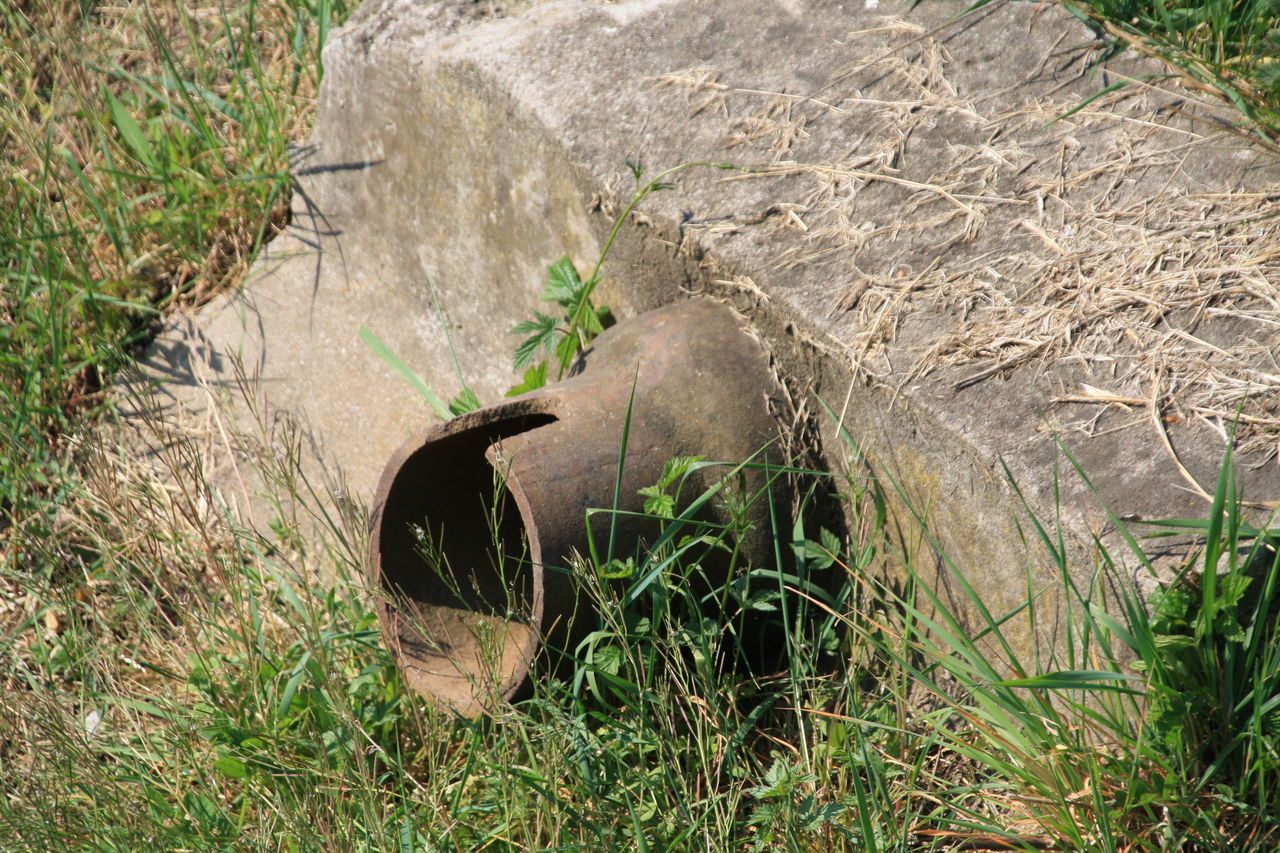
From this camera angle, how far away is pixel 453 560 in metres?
2.72

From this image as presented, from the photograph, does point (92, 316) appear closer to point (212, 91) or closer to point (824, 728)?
point (212, 91)

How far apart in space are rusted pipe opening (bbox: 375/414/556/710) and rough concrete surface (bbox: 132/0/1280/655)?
0.61 m

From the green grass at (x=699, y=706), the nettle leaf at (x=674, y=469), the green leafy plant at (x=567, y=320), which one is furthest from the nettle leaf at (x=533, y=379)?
the nettle leaf at (x=674, y=469)

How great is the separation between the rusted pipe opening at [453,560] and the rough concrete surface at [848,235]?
611 millimetres

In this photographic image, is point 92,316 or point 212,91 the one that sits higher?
point 212,91

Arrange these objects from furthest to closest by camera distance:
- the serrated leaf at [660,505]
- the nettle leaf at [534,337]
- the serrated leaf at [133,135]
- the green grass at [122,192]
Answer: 1. the serrated leaf at [133,135]
2. the green grass at [122,192]
3. the nettle leaf at [534,337]
4. the serrated leaf at [660,505]

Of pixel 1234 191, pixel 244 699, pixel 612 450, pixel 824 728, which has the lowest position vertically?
pixel 824 728

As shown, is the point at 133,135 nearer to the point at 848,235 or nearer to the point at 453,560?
the point at 453,560

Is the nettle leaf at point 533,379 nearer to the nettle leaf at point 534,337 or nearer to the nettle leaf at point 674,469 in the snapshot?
the nettle leaf at point 534,337

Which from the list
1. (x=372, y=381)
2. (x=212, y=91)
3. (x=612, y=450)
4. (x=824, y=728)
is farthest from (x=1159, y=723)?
(x=212, y=91)

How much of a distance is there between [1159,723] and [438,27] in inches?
111

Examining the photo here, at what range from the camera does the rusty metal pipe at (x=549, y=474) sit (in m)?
2.20

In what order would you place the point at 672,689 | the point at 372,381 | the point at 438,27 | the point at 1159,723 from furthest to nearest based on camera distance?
1. the point at 372,381
2. the point at 438,27
3. the point at 672,689
4. the point at 1159,723

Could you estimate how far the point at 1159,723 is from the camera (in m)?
1.73
